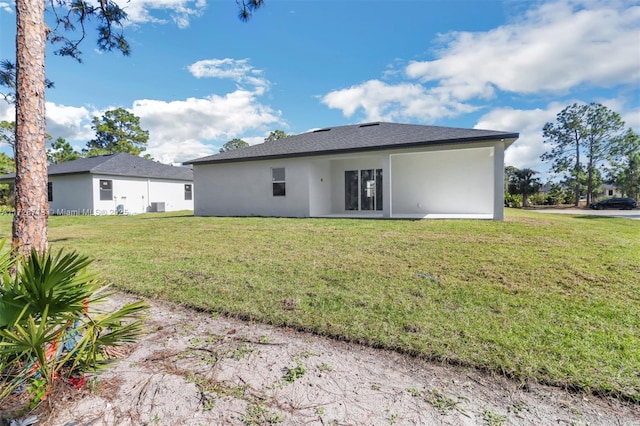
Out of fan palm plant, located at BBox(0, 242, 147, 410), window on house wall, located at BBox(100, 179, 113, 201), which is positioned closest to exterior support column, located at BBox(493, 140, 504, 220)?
fan palm plant, located at BBox(0, 242, 147, 410)

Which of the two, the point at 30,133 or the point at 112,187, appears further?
the point at 112,187

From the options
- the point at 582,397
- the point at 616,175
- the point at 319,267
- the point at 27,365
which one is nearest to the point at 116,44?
the point at 319,267

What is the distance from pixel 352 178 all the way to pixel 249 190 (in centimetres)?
513

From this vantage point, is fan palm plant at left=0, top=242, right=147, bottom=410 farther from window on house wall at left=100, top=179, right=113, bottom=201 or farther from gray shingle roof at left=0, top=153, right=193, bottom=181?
window on house wall at left=100, top=179, right=113, bottom=201

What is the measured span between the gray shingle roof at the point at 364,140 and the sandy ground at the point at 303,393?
9531 mm

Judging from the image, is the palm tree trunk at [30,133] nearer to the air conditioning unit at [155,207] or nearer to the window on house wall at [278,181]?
the window on house wall at [278,181]

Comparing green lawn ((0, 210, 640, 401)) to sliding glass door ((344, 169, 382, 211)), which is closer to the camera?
green lawn ((0, 210, 640, 401))

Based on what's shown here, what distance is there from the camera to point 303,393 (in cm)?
222

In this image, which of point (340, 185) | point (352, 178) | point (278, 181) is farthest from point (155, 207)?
point (352, 178)

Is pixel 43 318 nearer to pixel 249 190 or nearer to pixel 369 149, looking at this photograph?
pixel 369 149

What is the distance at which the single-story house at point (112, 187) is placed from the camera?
2056cm

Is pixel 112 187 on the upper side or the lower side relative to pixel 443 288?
upper

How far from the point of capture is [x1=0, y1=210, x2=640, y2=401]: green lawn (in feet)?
8.86

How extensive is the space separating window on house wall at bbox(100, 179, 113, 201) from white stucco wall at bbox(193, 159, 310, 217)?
9.56m
